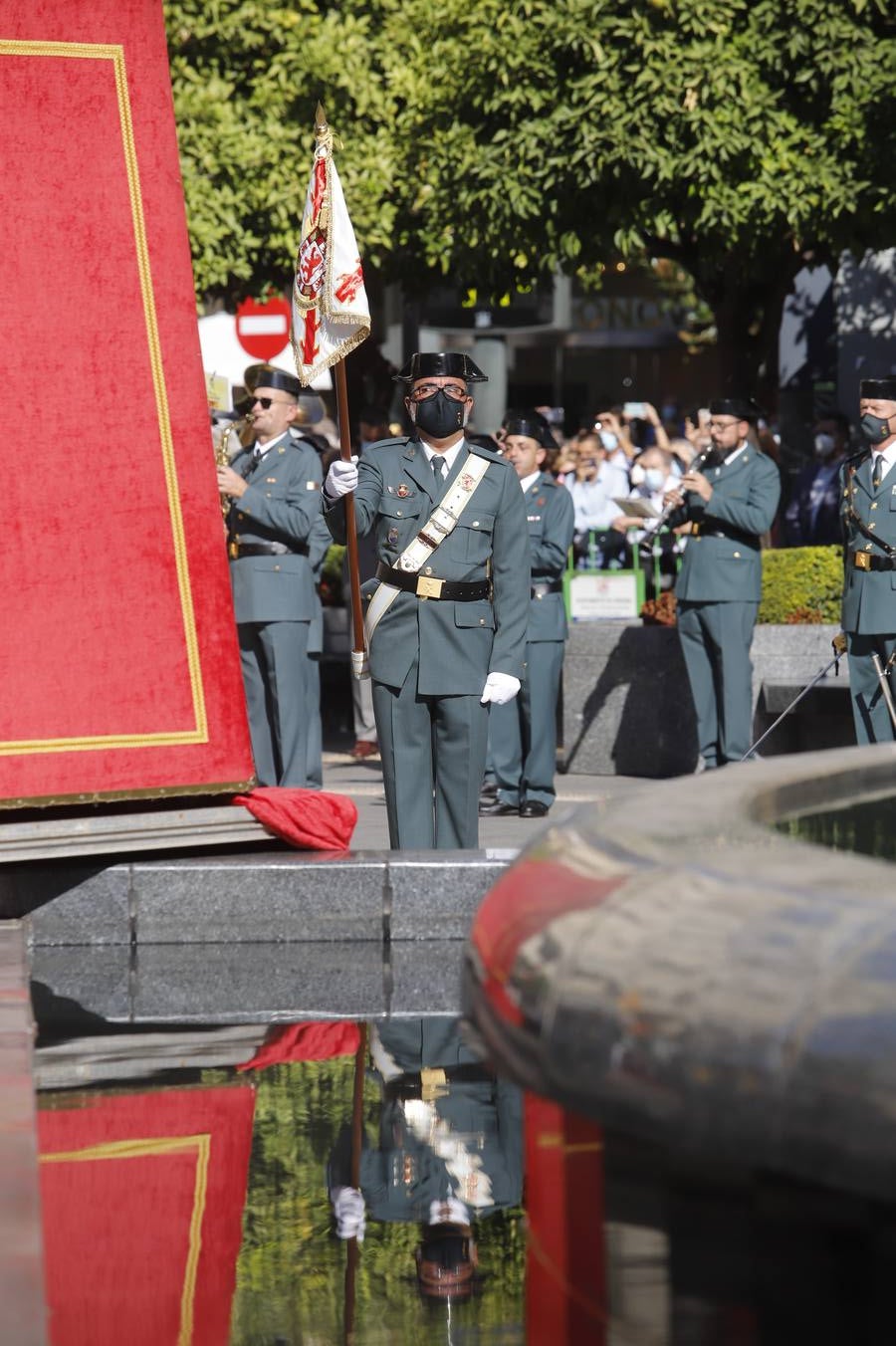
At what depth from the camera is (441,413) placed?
299 inches

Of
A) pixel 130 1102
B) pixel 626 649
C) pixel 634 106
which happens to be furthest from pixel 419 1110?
pixel 634 106

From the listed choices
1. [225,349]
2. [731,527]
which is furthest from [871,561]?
[225,349]

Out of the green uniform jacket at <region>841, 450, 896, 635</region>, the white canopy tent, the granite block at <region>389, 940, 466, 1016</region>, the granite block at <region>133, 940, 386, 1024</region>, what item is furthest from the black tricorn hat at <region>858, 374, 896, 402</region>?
the white canopy tent

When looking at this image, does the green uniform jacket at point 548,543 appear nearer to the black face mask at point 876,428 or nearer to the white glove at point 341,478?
the black face mask at point 876,428

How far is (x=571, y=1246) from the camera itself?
10.9 ft

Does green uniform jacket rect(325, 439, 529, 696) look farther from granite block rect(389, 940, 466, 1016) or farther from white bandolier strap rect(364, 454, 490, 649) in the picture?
granite block rect(389, 940, 466, 1016)

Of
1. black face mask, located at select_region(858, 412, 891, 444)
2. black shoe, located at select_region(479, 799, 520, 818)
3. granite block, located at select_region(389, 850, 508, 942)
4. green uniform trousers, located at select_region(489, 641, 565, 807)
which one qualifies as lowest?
black shoe, located at select_region(479, 799, 520, 818)

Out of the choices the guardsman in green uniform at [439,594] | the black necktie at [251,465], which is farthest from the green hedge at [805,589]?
the guardsman in green uniform at [439,594]

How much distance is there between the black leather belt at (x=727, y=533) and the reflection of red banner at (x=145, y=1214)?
6.63 metres

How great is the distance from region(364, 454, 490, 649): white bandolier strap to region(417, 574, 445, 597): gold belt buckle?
0.04 metres

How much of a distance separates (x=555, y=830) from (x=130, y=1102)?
229 cm

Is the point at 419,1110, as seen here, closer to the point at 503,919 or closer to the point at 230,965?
the point at 230,965

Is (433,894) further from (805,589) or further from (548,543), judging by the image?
(805,589)

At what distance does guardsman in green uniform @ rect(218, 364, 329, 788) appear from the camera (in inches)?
420
